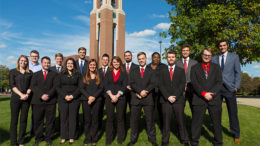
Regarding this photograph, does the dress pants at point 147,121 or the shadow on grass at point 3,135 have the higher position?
the dress pants at point 147,121

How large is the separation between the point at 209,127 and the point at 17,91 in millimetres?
5774

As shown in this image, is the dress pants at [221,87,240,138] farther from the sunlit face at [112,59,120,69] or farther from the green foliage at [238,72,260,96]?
the green foliage at [238,72,260,96]

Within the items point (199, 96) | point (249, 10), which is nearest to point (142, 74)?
point (199, 96)

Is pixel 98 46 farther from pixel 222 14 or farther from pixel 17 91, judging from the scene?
pixel 17 91

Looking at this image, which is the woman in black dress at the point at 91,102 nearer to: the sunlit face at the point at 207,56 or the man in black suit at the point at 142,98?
the man in black suit at the point at 142,98

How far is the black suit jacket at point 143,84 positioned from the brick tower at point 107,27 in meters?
33.1

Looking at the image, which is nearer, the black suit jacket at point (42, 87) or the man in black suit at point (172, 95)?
the man in black suit at point (172, 95)

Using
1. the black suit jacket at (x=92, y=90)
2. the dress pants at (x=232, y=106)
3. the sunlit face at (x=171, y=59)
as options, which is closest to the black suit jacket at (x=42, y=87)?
the black suit jacket at (x=92, y=90)

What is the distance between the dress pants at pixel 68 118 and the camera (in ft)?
15.1

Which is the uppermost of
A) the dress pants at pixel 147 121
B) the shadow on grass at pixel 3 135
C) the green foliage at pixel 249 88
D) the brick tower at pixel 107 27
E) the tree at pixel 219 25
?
the brick tower at pixel 107 27

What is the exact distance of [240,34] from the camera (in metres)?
11.2

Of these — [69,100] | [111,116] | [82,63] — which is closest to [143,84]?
[111,116]

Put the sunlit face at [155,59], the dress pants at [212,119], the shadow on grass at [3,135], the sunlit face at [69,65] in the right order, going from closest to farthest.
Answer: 1. the dress pants at [212,119]
2. the sunlit face at [69,65]
3. the shadow on grass at [3,135]
4. the sunlit face at [155,59]

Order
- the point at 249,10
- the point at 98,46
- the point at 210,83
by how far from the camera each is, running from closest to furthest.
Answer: the point at 210,83 → the point at 249,10 → the point at 98,46
